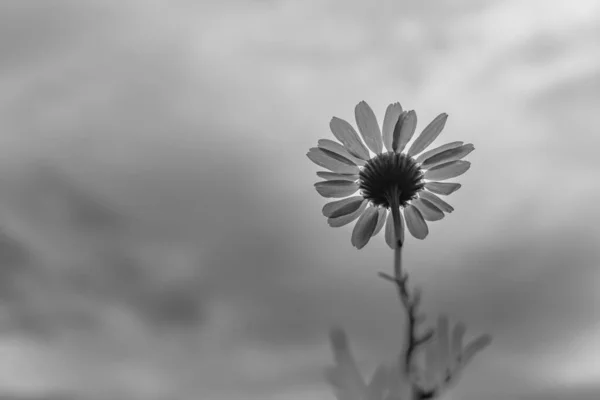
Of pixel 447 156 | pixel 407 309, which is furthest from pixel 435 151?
pixel 407 309

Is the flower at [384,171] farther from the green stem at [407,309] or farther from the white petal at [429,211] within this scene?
the green stem at [407,309]

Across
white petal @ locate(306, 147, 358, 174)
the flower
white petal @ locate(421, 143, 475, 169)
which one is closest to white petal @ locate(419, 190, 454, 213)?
the flower

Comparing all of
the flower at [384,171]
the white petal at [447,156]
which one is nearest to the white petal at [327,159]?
the flower at [384,171]

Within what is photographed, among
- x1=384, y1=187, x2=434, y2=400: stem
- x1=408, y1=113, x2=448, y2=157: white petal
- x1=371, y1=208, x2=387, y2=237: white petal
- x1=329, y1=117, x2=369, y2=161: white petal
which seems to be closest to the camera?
x1=384, y1=187, x2=434, y2=400: stem

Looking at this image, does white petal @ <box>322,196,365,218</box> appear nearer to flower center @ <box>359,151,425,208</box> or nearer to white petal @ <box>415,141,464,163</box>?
flower center @ <box>359,151,425,208</box>

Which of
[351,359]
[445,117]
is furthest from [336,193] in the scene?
[351,359]

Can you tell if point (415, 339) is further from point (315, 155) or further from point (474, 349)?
point (315, 155)
